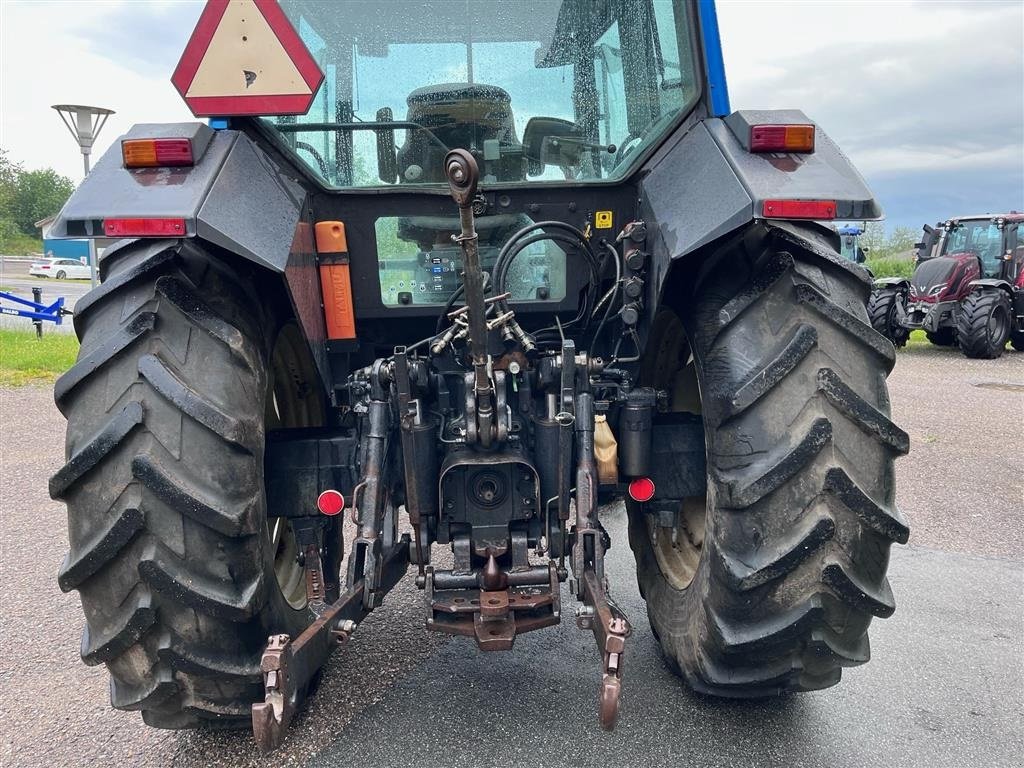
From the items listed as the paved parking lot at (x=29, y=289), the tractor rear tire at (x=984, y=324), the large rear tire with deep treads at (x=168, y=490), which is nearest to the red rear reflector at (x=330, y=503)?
the large rear tire with deep treads at (x=168, y=490)

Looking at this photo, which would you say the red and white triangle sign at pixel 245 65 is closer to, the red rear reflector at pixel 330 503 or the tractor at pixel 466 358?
the tractor at pixel 466 358

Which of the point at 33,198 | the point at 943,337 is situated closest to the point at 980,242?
the point at 943,337

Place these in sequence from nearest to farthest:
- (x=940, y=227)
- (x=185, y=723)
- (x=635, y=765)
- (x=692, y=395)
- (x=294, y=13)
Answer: (x=185, y=723) < (x=635, y=765) < (x=294, y=13) < (x=692, y=395) < (x=940, y=227)

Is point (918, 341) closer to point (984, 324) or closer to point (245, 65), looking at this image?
point (984, 324)

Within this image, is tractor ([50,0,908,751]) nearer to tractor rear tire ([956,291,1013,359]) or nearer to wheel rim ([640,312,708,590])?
wheel rim ([640,312,708,590])

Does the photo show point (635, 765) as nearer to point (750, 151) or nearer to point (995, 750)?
point (995, 750)

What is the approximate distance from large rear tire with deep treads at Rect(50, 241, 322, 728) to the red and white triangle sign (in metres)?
0.44

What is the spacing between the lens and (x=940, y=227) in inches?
607

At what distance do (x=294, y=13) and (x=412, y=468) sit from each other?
5.17ft

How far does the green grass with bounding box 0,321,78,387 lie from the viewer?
1017cm

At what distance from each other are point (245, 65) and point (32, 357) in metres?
10.7

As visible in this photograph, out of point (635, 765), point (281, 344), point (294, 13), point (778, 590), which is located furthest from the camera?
point (281, 344)

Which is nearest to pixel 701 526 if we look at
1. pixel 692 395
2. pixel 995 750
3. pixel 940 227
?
pixel 692 395

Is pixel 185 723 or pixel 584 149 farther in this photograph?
pixel 584 149
